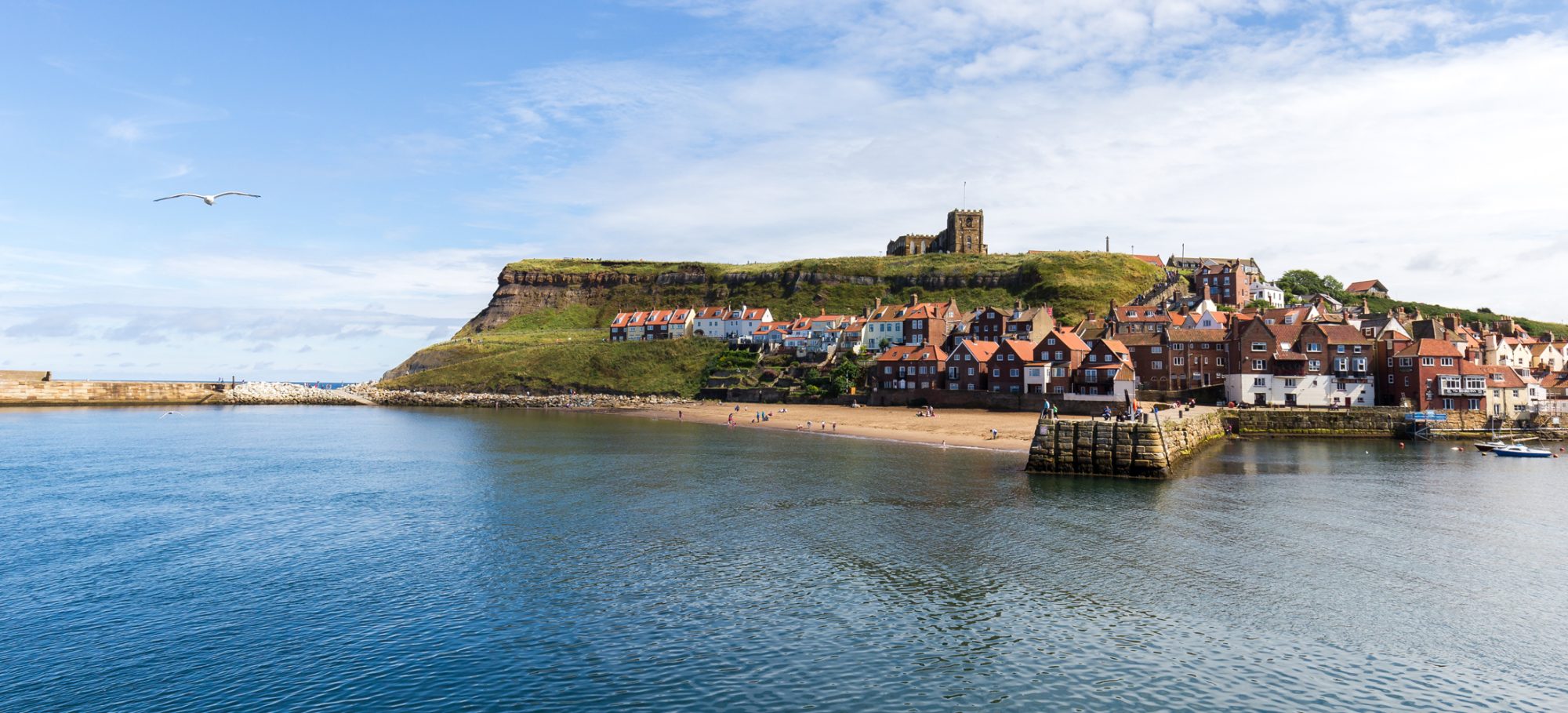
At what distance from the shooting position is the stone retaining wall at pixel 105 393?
12988 cm

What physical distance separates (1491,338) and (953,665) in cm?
10286

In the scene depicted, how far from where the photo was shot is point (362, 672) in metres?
19.4

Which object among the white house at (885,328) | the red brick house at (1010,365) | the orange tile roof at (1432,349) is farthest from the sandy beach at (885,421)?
the orange tile roof at (1432,349)

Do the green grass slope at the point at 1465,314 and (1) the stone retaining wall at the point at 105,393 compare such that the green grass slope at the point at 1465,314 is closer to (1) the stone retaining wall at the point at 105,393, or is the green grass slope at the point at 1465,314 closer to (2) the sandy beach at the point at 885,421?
(2) the sandy beach at the point at 885,421

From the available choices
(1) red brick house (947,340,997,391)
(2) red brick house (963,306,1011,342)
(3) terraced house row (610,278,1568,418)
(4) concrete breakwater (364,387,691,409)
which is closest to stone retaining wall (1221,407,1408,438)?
(3) terraced house row (610,278,1568,418)

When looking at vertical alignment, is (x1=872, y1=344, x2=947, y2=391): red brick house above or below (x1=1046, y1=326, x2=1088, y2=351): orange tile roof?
below

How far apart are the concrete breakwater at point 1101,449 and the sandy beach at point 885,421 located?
10.8 meters

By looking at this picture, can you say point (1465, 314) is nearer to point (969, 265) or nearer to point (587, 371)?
point (969, 265)

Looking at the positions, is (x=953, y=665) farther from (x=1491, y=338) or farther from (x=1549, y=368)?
(x=1549, y=368)

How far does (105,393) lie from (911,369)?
131118 millimetres

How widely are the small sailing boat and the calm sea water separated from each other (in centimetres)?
1468

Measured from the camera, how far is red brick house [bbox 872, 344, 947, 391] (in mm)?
100312

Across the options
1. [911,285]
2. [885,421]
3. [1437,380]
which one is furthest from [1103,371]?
[911,285]

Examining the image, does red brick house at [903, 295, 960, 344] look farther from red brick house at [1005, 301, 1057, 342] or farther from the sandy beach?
the sandy beach
